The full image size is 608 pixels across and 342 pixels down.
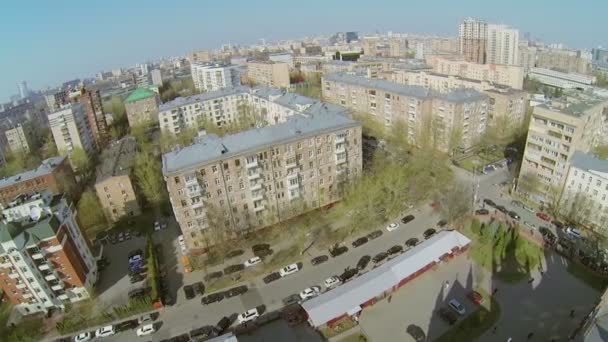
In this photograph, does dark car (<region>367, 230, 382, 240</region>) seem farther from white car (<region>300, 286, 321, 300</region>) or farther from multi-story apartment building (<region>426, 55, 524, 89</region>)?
multi-story apartment building (<region>426, 55, 524, 89</region>)

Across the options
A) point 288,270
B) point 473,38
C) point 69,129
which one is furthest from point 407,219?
point 473,38

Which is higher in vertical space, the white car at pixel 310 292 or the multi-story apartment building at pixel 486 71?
the multi-story apartment building at pixel 486 71

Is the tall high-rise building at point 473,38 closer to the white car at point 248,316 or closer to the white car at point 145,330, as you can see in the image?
the white car at point 248,316

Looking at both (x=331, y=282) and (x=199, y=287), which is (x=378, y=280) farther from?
(x=199, y=287)

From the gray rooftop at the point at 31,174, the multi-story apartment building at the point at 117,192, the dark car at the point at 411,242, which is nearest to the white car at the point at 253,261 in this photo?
the dark car at the point at 411,242

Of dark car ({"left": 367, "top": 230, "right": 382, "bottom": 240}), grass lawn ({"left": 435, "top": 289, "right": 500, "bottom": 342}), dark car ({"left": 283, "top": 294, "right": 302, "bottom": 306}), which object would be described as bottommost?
grass lawn ({"left": 435, "top": 289, "right": 500, "bottom": 342})

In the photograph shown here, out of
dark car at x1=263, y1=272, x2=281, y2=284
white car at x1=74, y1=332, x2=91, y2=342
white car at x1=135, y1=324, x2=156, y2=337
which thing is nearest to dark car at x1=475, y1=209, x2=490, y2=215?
dark car at x1=263, y1=272, x2=281, y2=284

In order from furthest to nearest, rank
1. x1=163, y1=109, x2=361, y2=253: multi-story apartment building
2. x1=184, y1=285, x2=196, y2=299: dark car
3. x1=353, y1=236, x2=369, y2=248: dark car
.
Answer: x1=353, y1=236, x2=369, y2=248: dark car → x1=163, y1=109, x2=361, y2=253: multi-story apartment building → x1=184, y1=285, x2=196, y2=299: dark car
